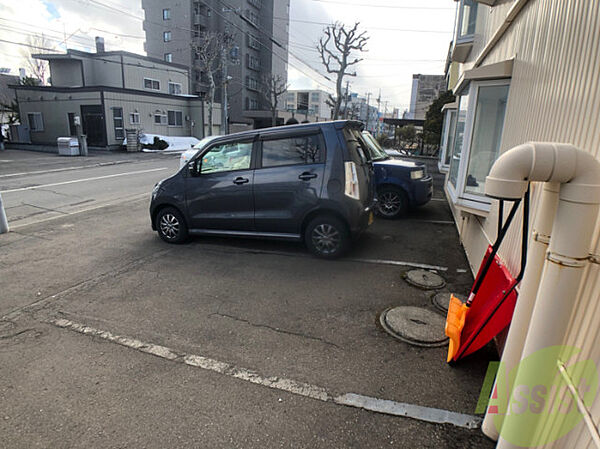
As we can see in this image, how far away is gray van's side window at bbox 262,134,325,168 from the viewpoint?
16.9 feet

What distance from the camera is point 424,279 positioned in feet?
15.5

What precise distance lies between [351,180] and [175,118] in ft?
93.9

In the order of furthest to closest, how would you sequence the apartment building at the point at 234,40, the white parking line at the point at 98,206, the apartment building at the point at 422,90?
the apartment building at the point at 422,90
the apartment building at the point at 234,40
the white parking line at the point at 98,206

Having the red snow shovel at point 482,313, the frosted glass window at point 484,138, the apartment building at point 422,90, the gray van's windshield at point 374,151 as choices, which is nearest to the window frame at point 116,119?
the gray van's windshield at point 374,151

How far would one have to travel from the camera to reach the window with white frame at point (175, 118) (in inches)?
1164

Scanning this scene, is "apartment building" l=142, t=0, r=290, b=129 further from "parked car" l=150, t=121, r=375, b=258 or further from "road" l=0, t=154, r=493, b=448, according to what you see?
"road" l=0, t=154, r=493, b=448

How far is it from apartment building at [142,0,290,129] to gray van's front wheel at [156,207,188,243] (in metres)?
35.9

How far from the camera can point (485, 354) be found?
320cm

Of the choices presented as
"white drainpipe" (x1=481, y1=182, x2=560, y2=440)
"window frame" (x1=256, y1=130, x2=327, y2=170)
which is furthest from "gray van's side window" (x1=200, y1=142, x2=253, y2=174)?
"white drainpipe" (x1=481, y1=182, x2=560, y2=440)

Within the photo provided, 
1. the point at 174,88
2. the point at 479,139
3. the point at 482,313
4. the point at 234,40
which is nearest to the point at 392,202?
the point at 479,139

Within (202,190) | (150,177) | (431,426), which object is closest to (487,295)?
(431,426)

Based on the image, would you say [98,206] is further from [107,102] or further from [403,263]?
[107,102]

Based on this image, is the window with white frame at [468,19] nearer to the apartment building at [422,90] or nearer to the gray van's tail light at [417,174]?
the gray van's tail light at [417,174]

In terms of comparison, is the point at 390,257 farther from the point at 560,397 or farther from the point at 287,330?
the point at 560,397
